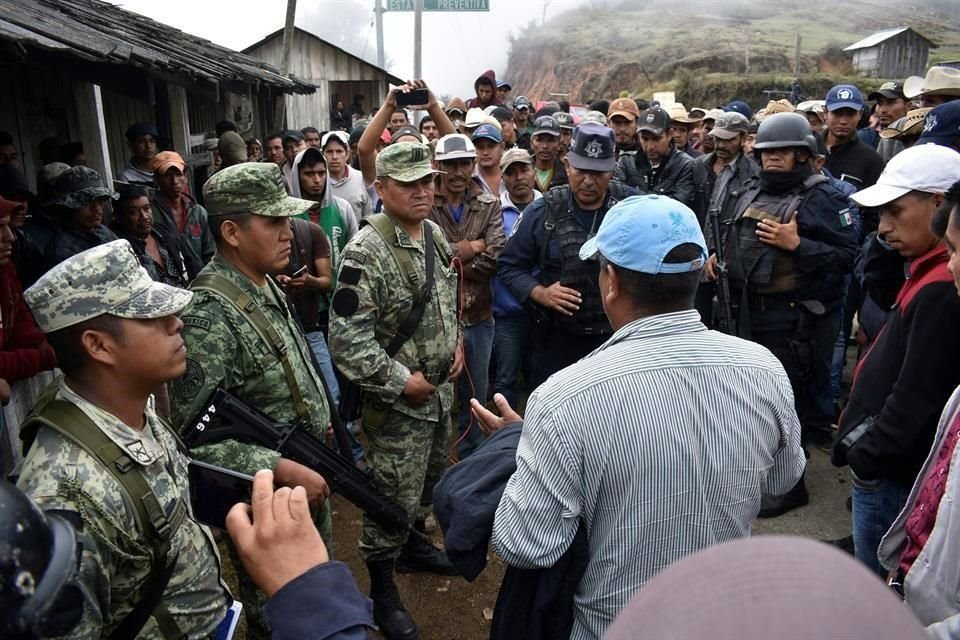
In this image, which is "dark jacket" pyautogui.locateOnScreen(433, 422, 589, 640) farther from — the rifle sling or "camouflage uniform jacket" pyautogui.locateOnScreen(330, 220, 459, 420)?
the rifle sling

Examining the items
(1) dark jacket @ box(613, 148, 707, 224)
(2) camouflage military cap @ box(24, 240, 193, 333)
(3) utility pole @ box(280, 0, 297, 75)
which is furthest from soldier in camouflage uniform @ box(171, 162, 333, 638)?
(3) utility pole @ box(280, 0, 297, 75)

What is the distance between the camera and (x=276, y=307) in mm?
2777

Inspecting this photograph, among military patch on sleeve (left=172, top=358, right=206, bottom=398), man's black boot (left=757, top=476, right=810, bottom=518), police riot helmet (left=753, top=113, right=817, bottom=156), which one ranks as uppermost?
police riot helmet (left=753, top=113, right=817, bottom=156)

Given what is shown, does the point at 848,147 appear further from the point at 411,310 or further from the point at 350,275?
the point at 350,275

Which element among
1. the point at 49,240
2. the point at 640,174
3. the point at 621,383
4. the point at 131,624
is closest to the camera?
the point at 621,383

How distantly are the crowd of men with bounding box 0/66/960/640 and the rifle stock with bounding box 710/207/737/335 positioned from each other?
2cm

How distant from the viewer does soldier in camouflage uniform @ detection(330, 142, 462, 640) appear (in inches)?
124

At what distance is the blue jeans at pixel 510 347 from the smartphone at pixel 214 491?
302 centimetres

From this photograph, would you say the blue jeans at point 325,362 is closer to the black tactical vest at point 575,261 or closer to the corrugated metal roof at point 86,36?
the black tactical vest at point 575,261

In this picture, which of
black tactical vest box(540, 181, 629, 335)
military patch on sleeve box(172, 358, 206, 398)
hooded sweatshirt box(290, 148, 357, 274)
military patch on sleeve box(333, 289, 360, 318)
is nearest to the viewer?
military patch on sleeve box(172, 358, 206, 398)

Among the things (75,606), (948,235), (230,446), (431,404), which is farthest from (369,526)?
(948,235)

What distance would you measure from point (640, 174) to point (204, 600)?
5.26 meters

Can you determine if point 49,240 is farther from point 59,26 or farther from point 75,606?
point 75,606

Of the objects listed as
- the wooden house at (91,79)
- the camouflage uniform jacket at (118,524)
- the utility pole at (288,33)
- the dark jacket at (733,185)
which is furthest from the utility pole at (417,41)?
the camouflage uniform jacket at (118,524)
